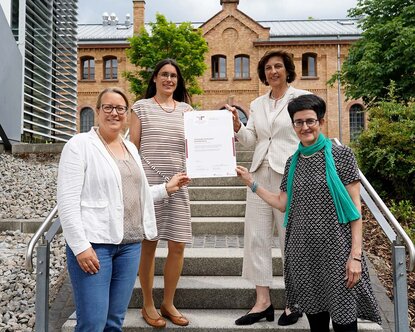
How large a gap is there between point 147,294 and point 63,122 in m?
13.4

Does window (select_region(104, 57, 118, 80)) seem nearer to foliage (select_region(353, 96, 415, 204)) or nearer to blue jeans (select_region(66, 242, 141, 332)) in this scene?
foliage (select_region(353, 96, 415, 204))

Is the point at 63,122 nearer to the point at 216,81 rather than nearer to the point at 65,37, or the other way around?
the point at 65,37

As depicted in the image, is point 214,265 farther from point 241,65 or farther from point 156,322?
point 241,65

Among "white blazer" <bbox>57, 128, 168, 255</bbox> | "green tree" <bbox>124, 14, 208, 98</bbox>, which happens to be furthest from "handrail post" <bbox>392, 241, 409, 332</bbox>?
"green tree" <bbox>124, 14, 208, 98</bbox>

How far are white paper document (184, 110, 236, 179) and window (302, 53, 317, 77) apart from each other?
25.8 meters

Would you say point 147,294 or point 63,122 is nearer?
point 147,294

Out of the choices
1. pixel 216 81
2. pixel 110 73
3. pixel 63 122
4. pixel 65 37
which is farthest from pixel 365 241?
pixel 110 73

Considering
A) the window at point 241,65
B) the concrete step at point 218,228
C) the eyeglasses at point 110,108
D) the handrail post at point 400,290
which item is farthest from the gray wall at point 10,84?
the window at point 241,65

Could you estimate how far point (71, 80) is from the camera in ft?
51.5

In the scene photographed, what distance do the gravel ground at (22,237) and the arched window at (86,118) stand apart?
1890 cm

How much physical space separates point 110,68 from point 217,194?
79.4 ft

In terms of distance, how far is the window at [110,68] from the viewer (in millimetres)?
28438

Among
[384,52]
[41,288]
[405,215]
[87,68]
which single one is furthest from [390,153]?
[87,68]

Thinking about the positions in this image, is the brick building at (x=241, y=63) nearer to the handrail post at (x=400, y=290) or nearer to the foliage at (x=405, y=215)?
the foliage at (x=405, y=215)
